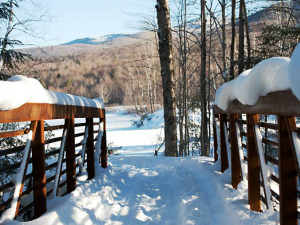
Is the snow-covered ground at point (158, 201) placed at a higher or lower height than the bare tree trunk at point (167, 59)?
lower

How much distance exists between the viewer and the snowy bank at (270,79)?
5.82 ft

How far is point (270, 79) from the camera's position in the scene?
259cm

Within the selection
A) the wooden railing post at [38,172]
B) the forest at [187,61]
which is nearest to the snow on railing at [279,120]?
the wooden railing post at [38,172]

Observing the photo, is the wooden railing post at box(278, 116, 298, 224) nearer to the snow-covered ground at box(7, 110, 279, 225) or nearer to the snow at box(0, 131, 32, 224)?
the snow-covered ground at box(7, 110, 279, 225)

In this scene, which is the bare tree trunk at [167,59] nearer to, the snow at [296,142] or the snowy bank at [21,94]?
the snowy bank at [21,94]

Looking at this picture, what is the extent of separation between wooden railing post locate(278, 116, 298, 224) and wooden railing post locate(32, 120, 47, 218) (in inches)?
98.4

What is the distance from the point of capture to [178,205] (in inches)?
187

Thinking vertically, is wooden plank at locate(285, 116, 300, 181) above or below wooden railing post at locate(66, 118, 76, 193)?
above

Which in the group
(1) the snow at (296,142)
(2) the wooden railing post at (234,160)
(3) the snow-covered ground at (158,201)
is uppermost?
(1) the snow at (296,142)

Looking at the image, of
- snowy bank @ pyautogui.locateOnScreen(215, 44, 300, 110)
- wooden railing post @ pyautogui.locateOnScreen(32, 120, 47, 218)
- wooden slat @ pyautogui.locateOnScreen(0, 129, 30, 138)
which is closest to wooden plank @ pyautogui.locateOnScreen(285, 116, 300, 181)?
snowy bank @ pyautogui.locateOnScreen(215, 44, 300, 110)

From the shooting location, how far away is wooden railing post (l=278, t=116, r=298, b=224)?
2.59m

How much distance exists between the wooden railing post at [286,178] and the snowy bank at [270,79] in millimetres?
330

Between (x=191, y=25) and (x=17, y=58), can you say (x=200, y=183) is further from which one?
(x=191, y=25)

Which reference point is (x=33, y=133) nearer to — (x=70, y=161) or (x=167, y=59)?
(x=70, y=161)
